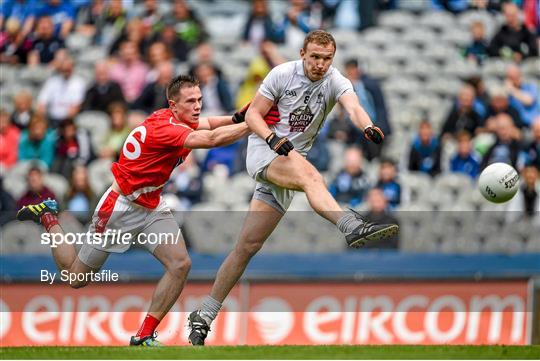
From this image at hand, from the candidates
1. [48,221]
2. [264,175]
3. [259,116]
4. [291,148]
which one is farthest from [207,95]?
[291,148]

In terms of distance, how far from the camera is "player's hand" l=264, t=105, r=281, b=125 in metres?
11.0

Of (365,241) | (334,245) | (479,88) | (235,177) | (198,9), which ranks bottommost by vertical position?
(365,241)

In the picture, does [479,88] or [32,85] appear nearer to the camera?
[479,88]

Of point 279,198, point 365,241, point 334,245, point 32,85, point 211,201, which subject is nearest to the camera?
point 365,241

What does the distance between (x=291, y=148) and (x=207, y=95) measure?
7.51m

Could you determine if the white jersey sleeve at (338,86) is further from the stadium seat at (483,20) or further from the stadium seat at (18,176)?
the stadium seat at (483,20)

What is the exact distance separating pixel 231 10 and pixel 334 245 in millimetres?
6426

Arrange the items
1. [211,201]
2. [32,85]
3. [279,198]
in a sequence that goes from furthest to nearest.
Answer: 1. [32,85]
2. [211,201]
3. [279,198]

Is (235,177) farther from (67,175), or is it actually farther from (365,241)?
(365,241)

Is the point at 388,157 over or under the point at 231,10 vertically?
under

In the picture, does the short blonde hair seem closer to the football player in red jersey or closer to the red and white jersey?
the football player in red jersey

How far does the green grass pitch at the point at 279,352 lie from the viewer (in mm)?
10242

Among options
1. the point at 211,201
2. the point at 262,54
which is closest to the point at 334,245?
the point at 211,201

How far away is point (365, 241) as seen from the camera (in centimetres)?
1007
